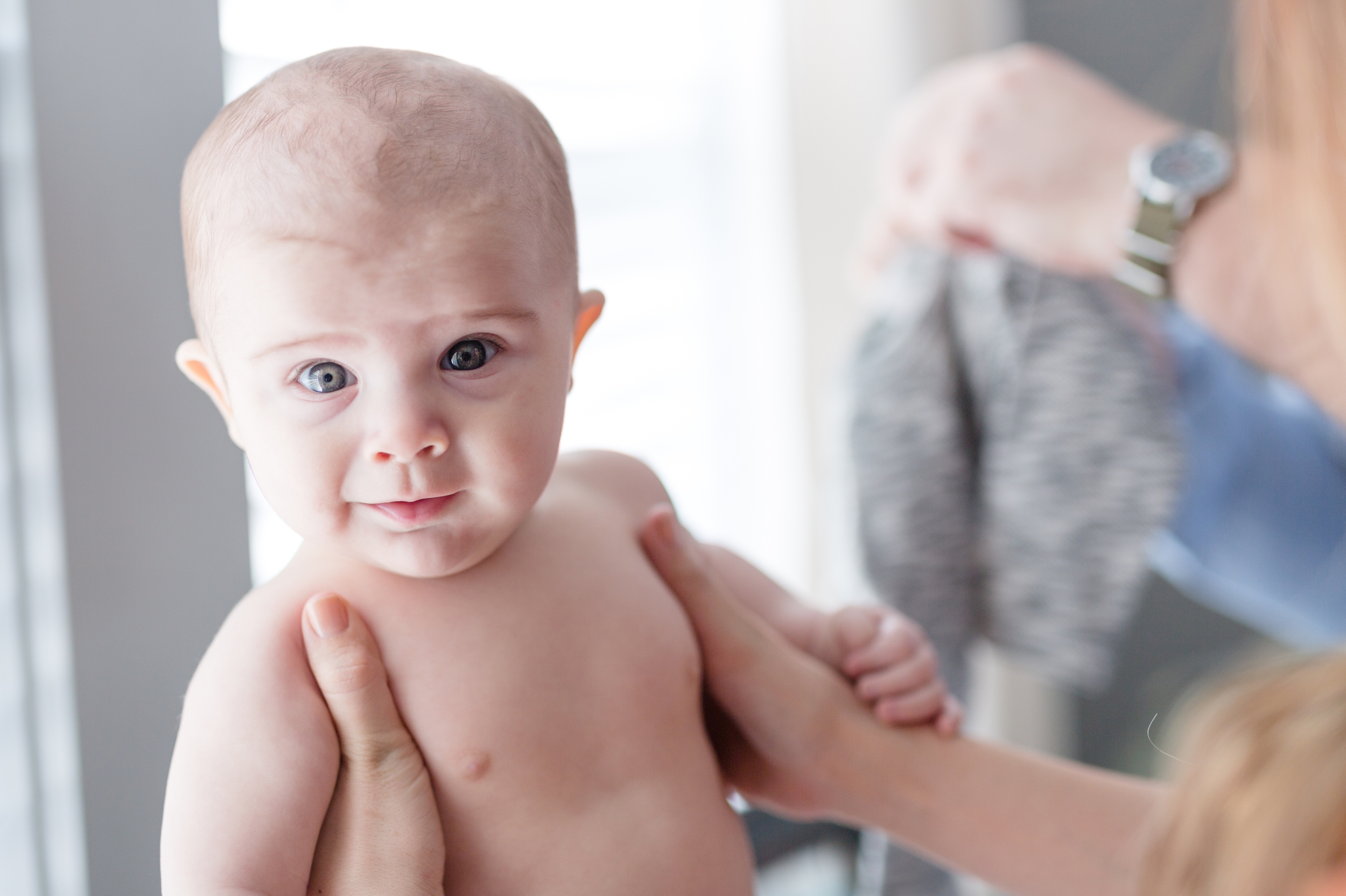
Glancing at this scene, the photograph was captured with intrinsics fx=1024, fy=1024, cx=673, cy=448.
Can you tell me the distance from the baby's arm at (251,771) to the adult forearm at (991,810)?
15.1 inches

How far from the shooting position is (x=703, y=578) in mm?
671

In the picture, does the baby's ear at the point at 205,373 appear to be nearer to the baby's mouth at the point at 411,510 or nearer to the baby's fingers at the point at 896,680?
the baby's mouth at the point at 411,510

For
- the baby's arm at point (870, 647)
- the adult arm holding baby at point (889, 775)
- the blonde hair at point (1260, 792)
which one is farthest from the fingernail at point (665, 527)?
the blonde hair at point (1260, 792)

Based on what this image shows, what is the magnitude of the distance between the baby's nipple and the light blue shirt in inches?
43.2

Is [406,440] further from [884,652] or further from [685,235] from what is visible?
[685,235]

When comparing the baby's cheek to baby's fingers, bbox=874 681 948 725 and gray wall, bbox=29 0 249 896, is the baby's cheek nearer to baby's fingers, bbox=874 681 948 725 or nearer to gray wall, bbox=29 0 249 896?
gray wall, bbox=29 0 249 896

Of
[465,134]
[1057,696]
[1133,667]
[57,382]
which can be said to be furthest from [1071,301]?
[1133,667]

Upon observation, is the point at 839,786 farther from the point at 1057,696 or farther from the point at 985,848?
the point at 1057,696

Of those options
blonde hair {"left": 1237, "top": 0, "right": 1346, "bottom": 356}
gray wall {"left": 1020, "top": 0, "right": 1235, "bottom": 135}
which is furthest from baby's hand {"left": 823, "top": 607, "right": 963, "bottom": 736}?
gray wall {"left": 1020, "top": 0, "right": 1235, "bottom": 135}

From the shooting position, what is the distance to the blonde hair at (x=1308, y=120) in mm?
766

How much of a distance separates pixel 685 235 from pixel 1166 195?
0.87 metres

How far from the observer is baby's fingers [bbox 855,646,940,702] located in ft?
2.45

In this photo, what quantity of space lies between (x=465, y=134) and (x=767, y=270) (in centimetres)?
140

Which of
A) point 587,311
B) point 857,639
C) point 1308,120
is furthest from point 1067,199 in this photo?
point 587,311
